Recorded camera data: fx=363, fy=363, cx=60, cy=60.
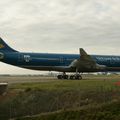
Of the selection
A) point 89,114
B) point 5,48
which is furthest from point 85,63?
point 89,114

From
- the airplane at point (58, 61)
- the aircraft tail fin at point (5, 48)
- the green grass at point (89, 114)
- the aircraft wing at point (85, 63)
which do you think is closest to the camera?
the green grass at point (89, 114)

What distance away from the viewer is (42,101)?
Result: 3381 centimetres

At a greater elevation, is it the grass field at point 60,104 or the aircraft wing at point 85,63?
the aircraft wing at point 85,63

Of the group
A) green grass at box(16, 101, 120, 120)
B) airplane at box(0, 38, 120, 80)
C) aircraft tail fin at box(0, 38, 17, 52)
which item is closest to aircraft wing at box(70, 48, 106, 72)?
airplane at box(0, 38, 120, 80)

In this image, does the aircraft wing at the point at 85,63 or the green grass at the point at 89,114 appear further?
the aircraft wing at the point at 85,63

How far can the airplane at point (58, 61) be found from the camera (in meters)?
56.9

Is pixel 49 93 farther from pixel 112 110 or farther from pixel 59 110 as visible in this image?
pixel 112 110

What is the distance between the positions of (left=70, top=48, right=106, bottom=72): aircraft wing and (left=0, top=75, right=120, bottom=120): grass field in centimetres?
1963

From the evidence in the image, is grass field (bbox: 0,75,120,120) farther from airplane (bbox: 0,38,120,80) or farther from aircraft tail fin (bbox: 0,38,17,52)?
aircraft tail fin (bbox: 0,38,17,52)

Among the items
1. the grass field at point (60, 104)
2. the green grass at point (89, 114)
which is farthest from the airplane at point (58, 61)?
the green grass at point (89, 114)

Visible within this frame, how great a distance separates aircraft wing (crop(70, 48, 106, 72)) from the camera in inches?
2219

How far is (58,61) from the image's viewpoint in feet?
195

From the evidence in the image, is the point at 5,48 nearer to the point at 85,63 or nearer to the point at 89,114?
the point at 85,63

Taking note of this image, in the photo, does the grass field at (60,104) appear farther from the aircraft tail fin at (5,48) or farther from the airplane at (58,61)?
the aircraft tail fin at (5,48)
